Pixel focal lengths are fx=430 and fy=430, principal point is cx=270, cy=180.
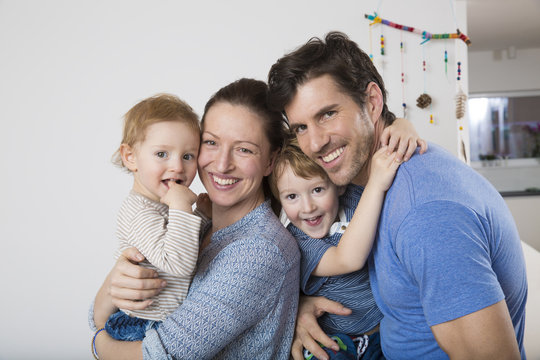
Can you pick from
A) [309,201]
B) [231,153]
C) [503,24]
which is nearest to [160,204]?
[231,153]

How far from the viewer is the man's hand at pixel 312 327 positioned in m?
1.42

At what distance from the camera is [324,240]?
1670mm

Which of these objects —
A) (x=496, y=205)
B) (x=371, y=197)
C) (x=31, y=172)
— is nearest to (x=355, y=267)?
(x=371, y=197)

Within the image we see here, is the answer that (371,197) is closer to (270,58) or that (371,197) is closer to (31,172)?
(270,58)

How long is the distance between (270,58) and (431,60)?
1.37 m

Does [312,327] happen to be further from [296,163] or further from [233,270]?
[296,163]

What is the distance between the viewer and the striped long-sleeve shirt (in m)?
1.22

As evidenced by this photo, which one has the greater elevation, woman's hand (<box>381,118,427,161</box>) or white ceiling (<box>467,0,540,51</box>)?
white ceiling (<box>467,0,540,51</box>)

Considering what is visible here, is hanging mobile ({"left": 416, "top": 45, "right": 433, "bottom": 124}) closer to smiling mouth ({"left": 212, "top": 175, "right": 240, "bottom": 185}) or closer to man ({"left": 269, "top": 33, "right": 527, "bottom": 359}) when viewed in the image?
man ({"left": 269, "top": 33, "right": 527, "bottom": 359})

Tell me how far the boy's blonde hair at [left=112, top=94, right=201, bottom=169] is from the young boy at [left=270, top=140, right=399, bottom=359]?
0.38 metres

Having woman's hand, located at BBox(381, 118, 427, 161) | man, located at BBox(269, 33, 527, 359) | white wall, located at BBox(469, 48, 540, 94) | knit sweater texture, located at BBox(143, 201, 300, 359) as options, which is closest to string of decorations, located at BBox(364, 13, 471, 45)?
man, located at BBox(269, 33, 527, 359)

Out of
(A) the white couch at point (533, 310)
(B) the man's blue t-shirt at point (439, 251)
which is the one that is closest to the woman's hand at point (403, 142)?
(B) the man's blue t-shirt at point (439, 251)

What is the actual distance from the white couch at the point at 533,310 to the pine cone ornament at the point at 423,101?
1401 mm

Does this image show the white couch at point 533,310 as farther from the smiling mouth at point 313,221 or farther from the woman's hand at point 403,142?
the woman's hand at point 403,142
